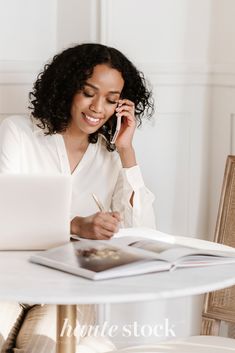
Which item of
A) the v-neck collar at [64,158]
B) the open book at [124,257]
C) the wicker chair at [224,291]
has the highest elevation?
the v-neck collar at [64,158]

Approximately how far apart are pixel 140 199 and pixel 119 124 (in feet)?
0.86

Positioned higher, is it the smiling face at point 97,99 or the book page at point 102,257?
the smiling face at point 97,99

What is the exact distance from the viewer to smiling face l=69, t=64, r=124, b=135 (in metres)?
2.69

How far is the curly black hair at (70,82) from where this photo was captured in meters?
2.74

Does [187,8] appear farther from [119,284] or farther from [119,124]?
[119,284]

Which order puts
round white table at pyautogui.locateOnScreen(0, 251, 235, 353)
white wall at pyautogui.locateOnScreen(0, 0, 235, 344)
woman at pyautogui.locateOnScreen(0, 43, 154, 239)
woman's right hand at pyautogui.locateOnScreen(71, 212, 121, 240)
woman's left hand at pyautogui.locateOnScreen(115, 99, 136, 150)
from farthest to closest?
white wall at pyautogui.locateOnScreen(0, 0, 235, 344)
woman's left hand at pyautogui.locateOnScreen(115, 99, 136, 150)
woman at pyautogui.locateOnScreen(0, 43, 154, 239)
woman's right hand at pyautogui.locateOnScreen(71, 212, 121, 240)
round white table at pyautogui.locateOnScreen(0, 251, 235, 353)

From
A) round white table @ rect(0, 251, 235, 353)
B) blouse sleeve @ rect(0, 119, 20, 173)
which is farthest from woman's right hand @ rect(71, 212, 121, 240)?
blouse sleeve @ rect(0, 119, 20, 173)

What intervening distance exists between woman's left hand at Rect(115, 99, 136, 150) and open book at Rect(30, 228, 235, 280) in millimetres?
905

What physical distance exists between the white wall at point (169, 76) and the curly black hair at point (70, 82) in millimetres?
185

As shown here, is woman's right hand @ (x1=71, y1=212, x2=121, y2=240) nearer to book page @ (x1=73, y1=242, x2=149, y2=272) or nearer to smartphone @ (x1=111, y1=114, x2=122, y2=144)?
book page @ (x1=73, y1=242, x2=149, y2=272)

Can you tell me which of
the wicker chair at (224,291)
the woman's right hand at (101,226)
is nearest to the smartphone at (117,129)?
the wicker chair at (224,291)

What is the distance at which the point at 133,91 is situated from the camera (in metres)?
2.86

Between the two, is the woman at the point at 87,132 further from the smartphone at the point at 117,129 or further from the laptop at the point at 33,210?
the laptop at the point at 33,210

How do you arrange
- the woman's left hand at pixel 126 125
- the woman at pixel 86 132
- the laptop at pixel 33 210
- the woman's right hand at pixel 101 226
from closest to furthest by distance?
the laptop at pixel 33 210 < the woman's right hand at pixel 101 226 < the woman at pixel 86 132 < the woman's left hand at pixel 126 125
